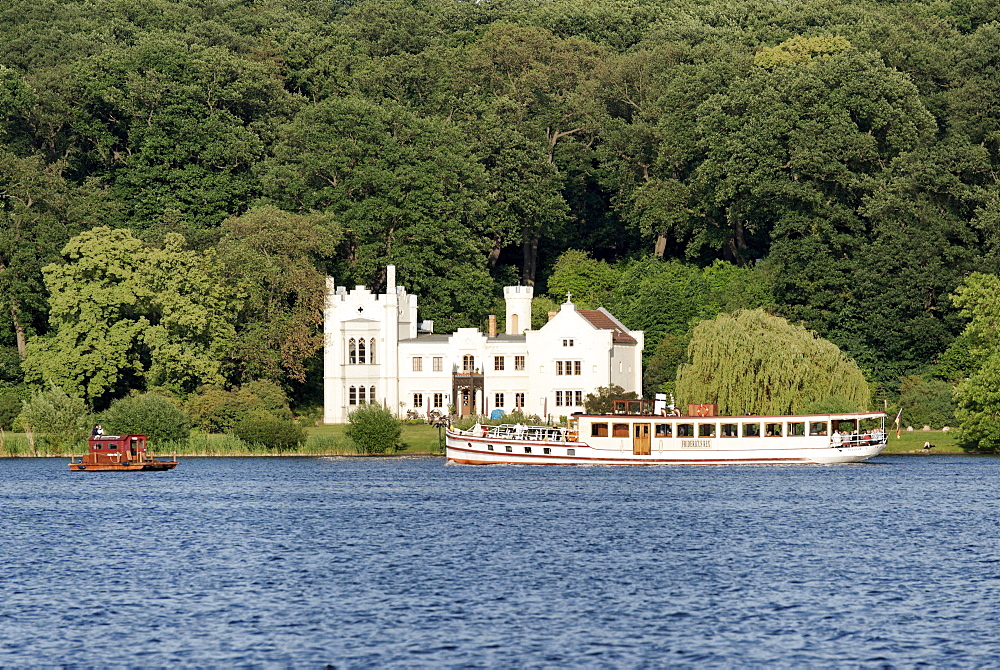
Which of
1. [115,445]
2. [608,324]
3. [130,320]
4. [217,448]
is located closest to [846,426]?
[608,324]

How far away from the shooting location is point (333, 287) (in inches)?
4621

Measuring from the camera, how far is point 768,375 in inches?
3903

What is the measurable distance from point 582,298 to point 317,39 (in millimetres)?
36241

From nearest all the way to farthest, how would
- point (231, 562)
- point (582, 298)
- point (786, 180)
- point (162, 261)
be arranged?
1. point (231, 562)
2. point (162, 261)
3. point (786, 180)
4. point (582, 298)

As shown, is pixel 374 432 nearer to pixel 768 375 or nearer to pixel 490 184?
pixel 768 375

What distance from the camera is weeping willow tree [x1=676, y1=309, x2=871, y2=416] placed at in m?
99.0

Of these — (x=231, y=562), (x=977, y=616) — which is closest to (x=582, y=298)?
(x=231, y=562)

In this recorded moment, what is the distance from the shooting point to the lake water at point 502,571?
132ft

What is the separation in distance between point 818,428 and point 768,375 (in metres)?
4.53

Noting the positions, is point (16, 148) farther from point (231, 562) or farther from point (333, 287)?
point (231, 562)

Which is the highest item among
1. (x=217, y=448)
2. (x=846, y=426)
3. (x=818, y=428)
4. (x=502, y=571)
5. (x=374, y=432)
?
(x=846, y=426)

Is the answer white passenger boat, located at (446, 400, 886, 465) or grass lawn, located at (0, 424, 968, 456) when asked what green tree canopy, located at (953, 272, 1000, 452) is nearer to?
grass lawn, located at (0, 424, 968, 456)

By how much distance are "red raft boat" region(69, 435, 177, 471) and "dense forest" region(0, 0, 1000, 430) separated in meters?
15.6

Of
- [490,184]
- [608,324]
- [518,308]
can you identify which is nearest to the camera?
[608,324]
